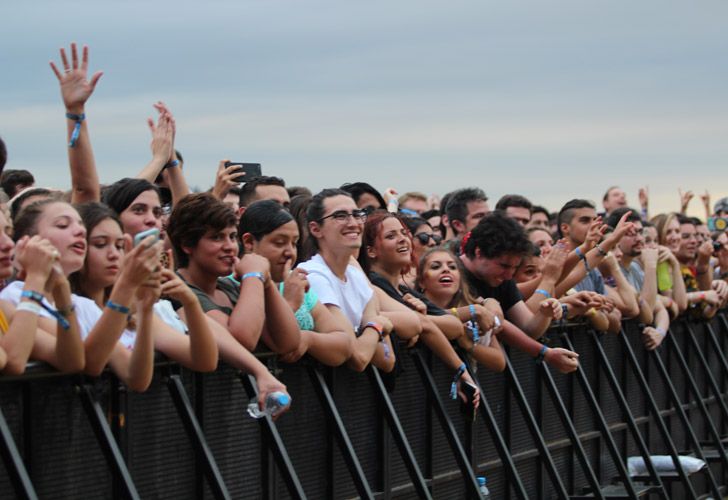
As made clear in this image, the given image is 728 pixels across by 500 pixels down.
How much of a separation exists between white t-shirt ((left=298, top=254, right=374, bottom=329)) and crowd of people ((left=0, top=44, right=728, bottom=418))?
0.04 feet

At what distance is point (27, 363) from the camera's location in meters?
5.46

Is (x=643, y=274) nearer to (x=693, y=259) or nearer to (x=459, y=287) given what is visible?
(x=693, y=259)

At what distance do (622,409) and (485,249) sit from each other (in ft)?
10.1

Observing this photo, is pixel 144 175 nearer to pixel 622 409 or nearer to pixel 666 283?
pixel 622 409

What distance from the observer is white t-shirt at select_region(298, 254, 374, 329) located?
8029mm

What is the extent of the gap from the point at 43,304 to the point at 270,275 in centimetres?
184

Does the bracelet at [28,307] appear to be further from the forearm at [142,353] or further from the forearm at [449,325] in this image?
the forearm at [449,325]

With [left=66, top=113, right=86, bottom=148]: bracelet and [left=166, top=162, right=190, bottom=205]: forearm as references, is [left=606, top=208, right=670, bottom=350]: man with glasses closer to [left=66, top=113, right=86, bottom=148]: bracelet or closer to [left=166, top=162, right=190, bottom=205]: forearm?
[left=166, top=162, right=190, bottom=205]: forearm

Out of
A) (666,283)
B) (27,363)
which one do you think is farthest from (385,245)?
(666,283)

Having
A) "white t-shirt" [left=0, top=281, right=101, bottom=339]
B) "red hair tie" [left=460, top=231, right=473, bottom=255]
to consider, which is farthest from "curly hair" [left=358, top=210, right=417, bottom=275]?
"white t-shirt" [left=0, top=281, right=101, bottom=339]

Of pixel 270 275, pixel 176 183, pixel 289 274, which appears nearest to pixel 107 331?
pixel 270 275

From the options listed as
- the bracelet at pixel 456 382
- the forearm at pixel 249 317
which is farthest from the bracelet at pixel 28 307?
the bracelet at pixel 456 382

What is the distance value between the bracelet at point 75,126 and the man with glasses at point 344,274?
144cm

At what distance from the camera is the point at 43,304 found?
5.46 m
